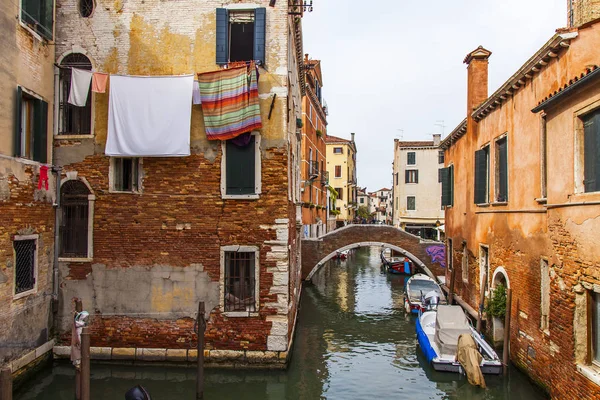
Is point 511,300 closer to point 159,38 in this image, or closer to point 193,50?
point 193,50

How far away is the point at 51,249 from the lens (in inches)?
407

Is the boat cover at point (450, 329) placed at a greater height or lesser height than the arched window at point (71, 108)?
lesser

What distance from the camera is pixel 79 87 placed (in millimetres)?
10133

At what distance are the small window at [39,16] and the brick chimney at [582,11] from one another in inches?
452

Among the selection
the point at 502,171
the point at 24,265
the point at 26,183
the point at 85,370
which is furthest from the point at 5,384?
the point at 502,171

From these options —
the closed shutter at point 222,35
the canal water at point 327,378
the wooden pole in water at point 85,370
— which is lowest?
the canal water at point 327,378

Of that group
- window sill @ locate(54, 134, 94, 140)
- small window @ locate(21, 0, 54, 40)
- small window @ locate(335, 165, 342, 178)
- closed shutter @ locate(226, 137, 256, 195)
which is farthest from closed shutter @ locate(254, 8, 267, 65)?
small window @ locate(335, 165, 342, 178)

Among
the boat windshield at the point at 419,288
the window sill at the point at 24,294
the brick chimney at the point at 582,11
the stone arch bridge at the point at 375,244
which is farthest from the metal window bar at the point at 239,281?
the stone arch bridge at the point at 375,244

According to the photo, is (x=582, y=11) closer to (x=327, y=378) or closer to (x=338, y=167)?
(x=327, y=378)

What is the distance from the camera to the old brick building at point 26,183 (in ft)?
28.8

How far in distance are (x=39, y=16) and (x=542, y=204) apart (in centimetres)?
1015

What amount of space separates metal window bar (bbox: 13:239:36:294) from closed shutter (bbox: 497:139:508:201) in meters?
10.0

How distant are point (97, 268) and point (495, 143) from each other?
962cm

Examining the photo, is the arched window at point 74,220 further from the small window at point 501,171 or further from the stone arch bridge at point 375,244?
the stone arch bridge at point 375,244
